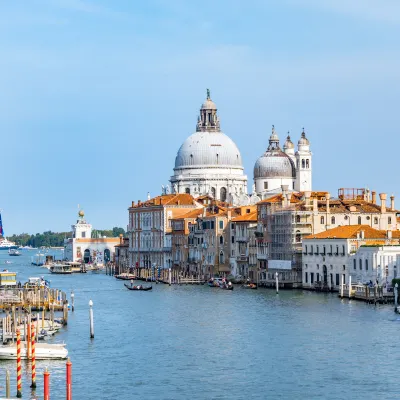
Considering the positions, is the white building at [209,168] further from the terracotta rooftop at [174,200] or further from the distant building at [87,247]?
the distant building at [87,247]

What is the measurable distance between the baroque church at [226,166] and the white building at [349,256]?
39.7 metres

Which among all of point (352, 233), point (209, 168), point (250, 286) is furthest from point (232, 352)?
point (209, 168)

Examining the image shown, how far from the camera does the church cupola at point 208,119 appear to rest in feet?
418

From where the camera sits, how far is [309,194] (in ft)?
270

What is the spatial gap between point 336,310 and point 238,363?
16.9 meters

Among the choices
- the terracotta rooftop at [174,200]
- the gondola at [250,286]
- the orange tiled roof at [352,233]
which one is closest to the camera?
the orange tiled roof at [352,233]

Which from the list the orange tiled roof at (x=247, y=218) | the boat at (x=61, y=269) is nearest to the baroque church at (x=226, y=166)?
the boat at (x=61, y=269)

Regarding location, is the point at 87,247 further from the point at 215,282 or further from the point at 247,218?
the point at 215,282

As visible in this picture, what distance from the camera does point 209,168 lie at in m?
124

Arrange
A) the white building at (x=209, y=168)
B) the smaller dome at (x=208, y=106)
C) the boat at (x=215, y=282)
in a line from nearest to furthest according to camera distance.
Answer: the boat at (x=215, y=282), the white building at (x=209, y=168), the smaller dome at (x=208, y=106)

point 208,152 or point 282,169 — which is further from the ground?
point 208,152

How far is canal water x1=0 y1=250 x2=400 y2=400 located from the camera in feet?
118

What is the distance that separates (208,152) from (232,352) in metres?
81.4

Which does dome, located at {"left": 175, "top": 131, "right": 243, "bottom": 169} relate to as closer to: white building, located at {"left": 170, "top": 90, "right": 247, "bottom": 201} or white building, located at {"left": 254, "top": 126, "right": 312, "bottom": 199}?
white building, located at {"left": 170, "top": 90, "right": 247, "bottom": 201}
